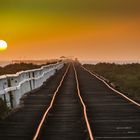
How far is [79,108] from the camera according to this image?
21.0 meters

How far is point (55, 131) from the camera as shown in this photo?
14.2m

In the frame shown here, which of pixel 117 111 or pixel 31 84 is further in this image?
pixel 31 84

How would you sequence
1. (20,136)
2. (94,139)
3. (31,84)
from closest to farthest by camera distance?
(94,139), (20,136), (31,84)

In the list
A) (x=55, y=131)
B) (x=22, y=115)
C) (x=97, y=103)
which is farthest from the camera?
(x=97, y=103)

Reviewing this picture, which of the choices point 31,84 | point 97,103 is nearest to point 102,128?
point 97,103

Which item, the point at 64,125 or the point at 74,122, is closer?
the point at 64,125

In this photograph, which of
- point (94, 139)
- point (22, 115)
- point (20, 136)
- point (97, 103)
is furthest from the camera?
point (97, 103)

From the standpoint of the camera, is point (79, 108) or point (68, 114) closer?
point (68, 114)

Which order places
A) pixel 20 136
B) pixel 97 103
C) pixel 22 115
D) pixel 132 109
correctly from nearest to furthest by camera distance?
pixel 20 136, pixel 22 115, pixel 132 109, pixel 97 103

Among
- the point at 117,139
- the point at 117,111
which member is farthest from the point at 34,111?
the point at 117,139

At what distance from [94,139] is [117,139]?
63cm

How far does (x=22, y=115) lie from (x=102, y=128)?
499 centimetres

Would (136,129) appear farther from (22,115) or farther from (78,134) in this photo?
(22,115)

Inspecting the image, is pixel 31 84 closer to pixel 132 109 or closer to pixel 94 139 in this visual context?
pixel 132 109
